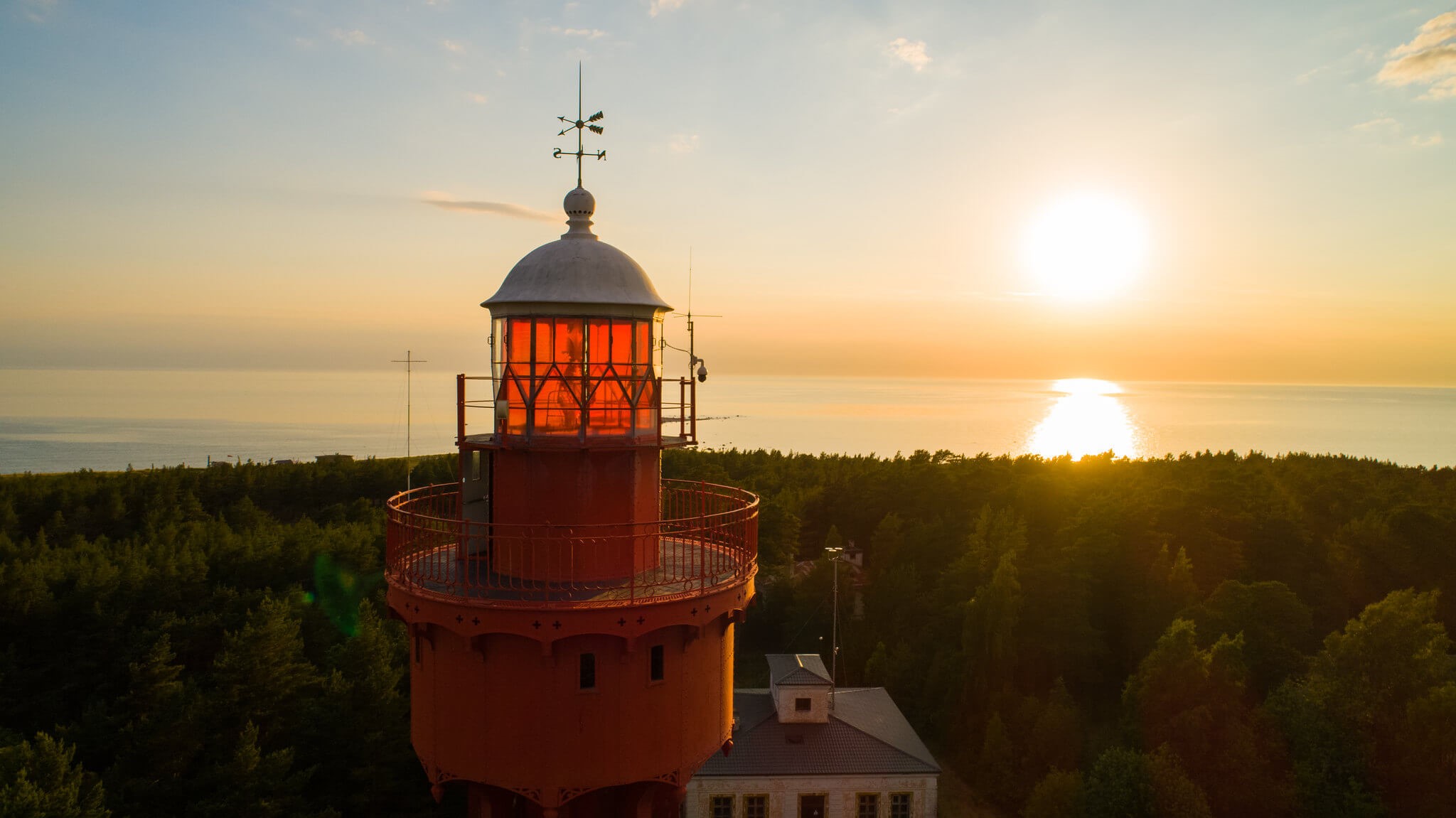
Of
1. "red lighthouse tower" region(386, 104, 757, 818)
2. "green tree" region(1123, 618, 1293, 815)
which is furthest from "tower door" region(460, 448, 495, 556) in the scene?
"green tree" region(1123, 618, 1293, 815)

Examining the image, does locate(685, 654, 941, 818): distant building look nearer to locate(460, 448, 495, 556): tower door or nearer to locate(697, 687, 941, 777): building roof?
locate(697, 687, 941, 777): building roof

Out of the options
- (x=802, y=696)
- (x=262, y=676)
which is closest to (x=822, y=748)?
(x=802, y=696)

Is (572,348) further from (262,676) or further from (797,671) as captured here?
(262,676)

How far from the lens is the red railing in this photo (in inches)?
300

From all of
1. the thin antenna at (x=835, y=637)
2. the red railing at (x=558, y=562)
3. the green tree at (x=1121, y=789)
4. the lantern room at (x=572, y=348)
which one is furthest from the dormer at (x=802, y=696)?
the lantern room at (x=572, y=348)

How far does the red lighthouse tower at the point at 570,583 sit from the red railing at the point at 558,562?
0.03m

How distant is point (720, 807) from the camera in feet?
66.2

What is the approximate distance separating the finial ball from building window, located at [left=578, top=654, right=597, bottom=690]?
15.0 feet

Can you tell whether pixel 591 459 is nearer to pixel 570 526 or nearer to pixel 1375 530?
pixel 570 526

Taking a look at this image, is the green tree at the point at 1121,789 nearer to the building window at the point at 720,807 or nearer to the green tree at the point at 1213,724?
the green tree at the point at 1213,724

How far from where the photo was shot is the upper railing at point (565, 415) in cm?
801

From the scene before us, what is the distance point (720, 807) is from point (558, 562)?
1466 cm

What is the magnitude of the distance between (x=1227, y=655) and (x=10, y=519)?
52.0m

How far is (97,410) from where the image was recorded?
167m
